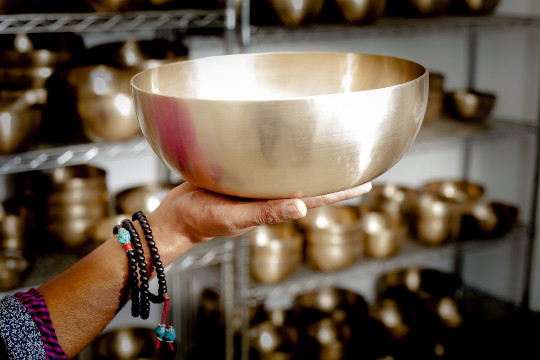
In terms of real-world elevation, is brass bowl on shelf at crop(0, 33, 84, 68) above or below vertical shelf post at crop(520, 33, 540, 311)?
above

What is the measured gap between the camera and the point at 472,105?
1.98 meters

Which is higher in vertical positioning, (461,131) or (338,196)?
(338,196)

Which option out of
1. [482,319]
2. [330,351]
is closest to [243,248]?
[330,351]

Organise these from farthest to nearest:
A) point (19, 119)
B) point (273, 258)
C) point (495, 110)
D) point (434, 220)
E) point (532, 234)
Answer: point (495, 110) < point (532, 234) < point (434, 220) < point (273, 258) < point (19, 119)

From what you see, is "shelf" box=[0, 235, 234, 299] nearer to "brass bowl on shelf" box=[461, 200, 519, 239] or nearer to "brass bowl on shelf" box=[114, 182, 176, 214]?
"brass bowl on shelf" box=[114, 182, 176, 214]

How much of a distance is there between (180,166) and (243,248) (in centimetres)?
93

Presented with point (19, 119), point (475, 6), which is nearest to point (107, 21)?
point (19, 119)

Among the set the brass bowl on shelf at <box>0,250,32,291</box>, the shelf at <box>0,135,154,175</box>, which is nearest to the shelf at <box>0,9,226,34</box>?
the shelf at <box>0,135,154,175</box>

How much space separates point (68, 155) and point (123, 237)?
56cm

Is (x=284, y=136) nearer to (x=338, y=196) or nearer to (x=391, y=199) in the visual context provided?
(x=338, y=196)

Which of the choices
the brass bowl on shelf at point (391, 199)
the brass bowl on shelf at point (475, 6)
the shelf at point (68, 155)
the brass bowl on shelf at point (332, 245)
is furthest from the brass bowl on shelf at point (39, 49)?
the brass bowl on shelf at point (475, 6)

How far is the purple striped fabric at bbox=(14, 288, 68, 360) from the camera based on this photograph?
0.75 metres

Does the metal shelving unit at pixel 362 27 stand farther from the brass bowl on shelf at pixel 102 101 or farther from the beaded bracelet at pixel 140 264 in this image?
the beaded bracelet at pixel 140 264

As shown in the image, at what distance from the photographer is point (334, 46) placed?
6.48ft
